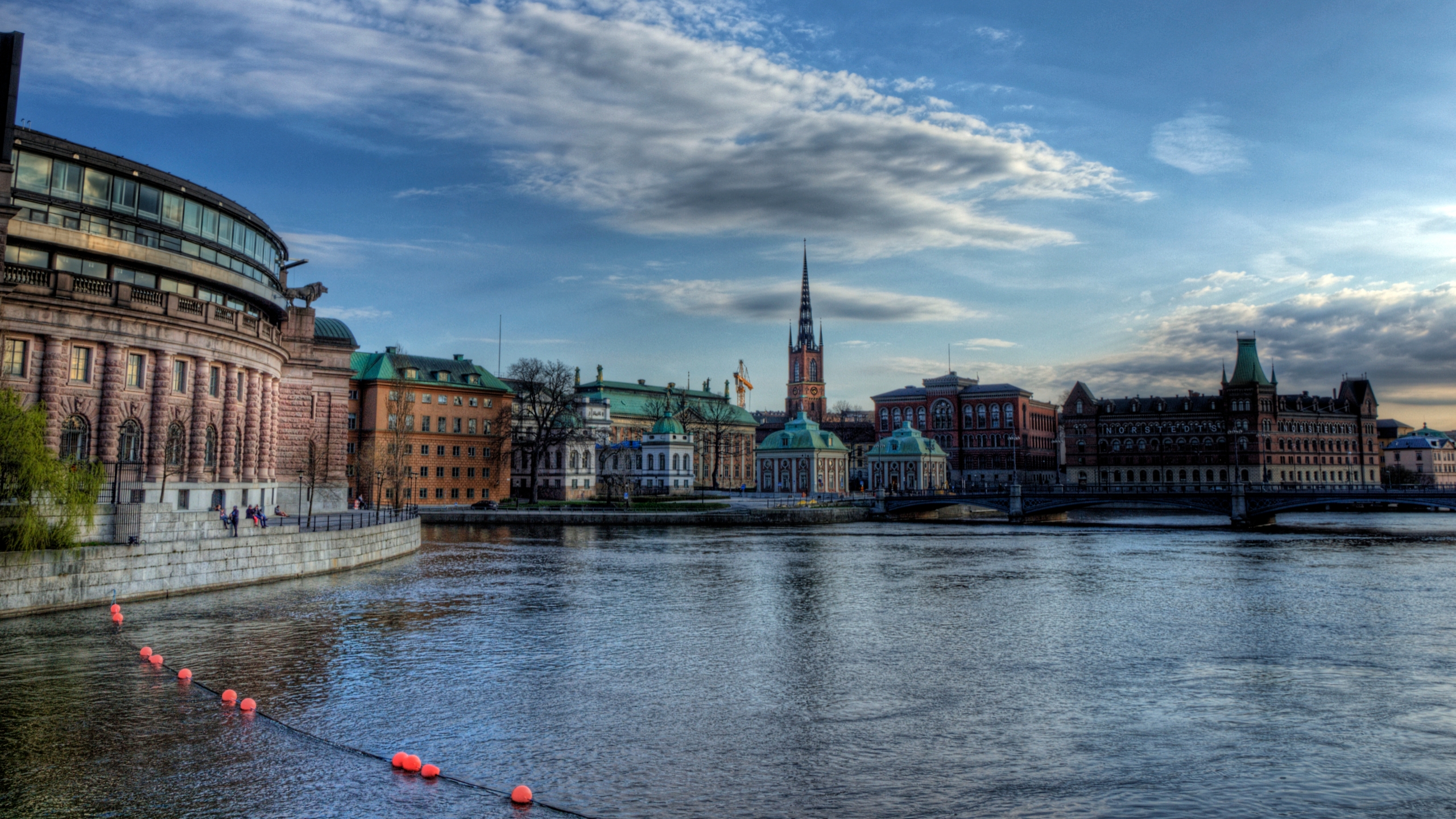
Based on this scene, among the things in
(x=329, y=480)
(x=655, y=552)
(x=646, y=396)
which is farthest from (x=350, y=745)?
(x=646, y=396)

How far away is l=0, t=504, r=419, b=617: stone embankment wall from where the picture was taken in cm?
2911

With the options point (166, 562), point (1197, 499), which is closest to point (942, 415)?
point (1197, 499)

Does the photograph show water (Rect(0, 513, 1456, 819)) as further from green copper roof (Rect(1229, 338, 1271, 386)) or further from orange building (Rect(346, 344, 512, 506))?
green copper roof (Rect(1229, 338, 1271, 386))

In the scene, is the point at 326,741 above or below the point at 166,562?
below

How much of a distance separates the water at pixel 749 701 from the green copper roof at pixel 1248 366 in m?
136

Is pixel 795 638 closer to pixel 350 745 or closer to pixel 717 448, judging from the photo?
pixel 350 745

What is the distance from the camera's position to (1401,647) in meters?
28.1

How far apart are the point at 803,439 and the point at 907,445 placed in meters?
19.0

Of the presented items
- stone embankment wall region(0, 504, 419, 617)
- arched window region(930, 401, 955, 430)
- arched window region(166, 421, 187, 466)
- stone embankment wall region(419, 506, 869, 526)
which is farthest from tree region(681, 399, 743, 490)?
stone embankment wall region(0, 504, 419, 617)

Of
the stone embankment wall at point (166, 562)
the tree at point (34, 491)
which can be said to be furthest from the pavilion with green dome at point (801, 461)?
the tree at point (34, 491)

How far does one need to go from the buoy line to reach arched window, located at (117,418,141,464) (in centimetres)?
2179

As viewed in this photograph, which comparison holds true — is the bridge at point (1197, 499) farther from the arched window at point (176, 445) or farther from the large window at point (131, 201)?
the arched window at point (176, 445)

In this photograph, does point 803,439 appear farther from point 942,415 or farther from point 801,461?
point 942,415

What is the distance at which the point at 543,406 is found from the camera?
328ft
